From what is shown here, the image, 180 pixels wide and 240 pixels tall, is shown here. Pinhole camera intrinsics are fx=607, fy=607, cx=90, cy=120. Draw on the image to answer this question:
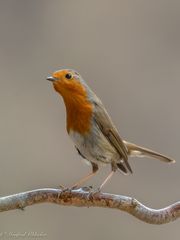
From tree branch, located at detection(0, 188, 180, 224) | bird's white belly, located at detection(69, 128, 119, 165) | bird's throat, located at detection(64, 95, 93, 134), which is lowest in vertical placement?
tree branch, located at detection(0, 188, 180, 224)

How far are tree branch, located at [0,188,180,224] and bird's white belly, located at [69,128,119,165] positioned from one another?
455mm

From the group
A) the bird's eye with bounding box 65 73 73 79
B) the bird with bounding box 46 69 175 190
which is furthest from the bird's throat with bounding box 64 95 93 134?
the bird's eye with bounding box 65 73 73 79

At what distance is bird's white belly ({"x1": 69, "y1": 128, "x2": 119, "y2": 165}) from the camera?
3021 millimetres

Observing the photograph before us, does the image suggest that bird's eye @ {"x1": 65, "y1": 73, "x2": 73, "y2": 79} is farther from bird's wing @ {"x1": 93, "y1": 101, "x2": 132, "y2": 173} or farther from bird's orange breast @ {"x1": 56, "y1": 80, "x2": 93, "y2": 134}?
bird's wing @ {"x1": 93, "y1": 101, "x2": 132, "y2": 173}

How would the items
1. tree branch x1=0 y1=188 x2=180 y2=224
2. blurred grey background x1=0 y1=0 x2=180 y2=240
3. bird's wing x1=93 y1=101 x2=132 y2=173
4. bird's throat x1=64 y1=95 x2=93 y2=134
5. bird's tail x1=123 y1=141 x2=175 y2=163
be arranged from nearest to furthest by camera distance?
tree branch x1=0 y1=188 x2=180 y2=224 → bird's throat x1=64 y1=95 x2=93 y2=134 → bird's wing x1=93 y1=101 x2=132 y2=173 → bird's tail x1=123 y1=141 x2=175 y2=163 → blurred grey background x1=0 y1=0 x2=180 y2=240

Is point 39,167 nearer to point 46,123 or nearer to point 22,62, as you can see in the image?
point 46,123

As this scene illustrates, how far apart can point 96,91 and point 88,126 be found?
2395 mm

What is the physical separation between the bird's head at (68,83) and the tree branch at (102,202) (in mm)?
517

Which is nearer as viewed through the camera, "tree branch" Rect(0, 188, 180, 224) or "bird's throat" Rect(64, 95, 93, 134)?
"tree branch" Rect(0, 188, 180, 224)

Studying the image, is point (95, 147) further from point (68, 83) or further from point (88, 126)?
point (68, 83)

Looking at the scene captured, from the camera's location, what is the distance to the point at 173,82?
5594mm

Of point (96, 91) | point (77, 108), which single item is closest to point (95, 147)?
point (77, 108)

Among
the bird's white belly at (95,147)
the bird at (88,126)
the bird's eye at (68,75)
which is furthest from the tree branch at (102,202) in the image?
the bird's eye at (68,75)

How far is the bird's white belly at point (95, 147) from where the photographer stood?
302 centimetres
